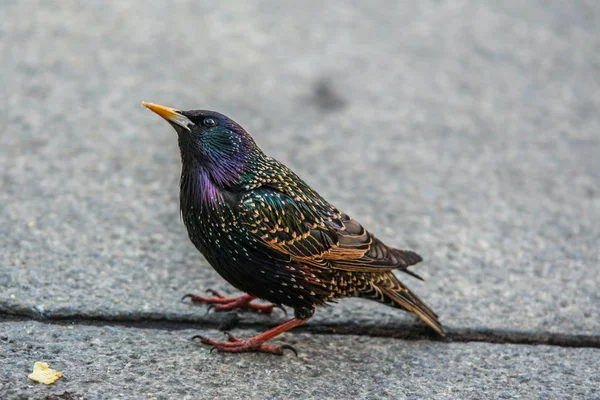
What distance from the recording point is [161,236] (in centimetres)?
425

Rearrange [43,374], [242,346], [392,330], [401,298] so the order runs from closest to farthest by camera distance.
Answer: [43,374] → [242,346] → [401,298] → [392,330]

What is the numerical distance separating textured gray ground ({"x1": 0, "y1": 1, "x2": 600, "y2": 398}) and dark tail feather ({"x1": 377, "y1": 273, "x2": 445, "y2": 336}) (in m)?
0.13

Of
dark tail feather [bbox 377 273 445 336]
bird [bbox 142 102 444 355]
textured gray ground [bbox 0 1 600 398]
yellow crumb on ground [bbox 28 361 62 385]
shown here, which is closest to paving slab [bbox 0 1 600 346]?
textured gray ground [bbox 0 1 600 398]

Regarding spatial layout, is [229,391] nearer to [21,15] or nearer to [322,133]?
[322,133]

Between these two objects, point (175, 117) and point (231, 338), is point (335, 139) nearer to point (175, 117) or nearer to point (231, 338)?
point (175, 117)

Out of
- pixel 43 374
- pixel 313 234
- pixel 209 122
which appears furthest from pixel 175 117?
pixel 43 374

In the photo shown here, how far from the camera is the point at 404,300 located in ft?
11.9

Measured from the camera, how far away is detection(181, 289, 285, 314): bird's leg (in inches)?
148

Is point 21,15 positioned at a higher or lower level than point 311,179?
higher

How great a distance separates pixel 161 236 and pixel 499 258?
1.78 meters

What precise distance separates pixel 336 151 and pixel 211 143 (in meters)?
1.86

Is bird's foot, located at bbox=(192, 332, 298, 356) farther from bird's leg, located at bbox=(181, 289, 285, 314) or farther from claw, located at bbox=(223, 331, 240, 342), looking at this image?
bird's leg, located at bbox=(181, 289, 285, 314)

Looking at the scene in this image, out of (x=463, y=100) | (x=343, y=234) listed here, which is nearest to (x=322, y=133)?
(x=463, y=100)

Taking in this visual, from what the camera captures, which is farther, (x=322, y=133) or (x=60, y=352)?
(x=322, y=133)
